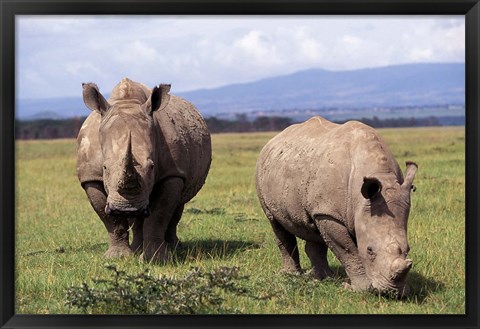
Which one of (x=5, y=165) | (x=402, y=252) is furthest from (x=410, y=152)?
(x=5, y=165)

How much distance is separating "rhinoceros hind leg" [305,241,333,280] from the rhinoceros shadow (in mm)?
1335

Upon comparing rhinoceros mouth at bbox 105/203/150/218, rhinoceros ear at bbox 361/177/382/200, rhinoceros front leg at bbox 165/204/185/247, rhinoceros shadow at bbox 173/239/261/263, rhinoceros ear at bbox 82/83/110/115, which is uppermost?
rhinoceros ear at bbox 82/83/110/115

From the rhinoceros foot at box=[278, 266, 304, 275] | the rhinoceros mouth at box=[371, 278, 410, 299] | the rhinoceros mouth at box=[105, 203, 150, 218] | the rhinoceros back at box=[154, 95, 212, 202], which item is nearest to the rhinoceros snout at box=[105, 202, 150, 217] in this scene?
the rhinoceros mouth at box=[105, 203, 150, 218]

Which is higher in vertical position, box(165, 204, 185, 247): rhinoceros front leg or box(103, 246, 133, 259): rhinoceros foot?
box(165, 204, 185, 247): rhinoceros front leg

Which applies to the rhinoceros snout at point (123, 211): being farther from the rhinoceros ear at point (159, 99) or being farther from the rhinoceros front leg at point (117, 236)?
the rhinoceros front leg at point (117, 236)

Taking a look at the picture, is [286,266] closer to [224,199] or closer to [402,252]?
[402,252]

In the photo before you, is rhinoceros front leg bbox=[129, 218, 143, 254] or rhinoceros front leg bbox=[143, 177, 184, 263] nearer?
rhinoceros front leg bbox=[143, 177, 184, 263]

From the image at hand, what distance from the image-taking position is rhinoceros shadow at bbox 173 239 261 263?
11266 mm

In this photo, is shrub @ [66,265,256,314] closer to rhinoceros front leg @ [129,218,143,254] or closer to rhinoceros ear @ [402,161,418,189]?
rhinoceros ear @ [402,161,418,189]

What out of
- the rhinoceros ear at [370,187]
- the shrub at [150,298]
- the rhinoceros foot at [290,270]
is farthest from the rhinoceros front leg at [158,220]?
the rhinoceros ear at [370,187]

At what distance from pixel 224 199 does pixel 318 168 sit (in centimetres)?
881

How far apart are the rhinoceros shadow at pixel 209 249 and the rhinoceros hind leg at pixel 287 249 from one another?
2.57ft

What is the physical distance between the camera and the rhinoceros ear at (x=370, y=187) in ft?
27.5

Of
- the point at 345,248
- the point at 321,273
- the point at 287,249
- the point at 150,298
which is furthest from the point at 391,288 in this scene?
the point at 287,249
